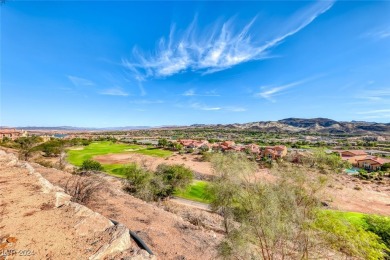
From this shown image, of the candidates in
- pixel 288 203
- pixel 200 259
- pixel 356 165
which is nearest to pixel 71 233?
pixel 200 259

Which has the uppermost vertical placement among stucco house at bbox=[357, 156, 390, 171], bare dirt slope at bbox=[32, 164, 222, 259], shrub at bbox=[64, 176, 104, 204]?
shrub at bbox=[64, 176, 104, 204]

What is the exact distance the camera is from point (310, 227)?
26.4 feet

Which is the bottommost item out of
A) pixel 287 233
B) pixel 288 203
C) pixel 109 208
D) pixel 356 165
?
pixel 356 165

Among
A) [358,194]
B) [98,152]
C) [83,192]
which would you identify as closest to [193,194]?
[83,192]

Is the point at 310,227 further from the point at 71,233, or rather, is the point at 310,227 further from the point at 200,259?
the point at 71,233

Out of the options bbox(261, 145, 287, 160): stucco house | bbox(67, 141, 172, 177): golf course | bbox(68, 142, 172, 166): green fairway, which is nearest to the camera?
bbox(67, 141, 172, 177): golf course

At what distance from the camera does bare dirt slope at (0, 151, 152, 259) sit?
214 inches

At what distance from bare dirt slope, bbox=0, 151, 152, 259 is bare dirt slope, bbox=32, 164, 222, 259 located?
4425mm

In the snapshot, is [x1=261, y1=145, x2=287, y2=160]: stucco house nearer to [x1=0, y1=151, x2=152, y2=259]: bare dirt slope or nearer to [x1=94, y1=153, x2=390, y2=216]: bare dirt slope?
[x1=94, y1=153, x2=390, y2=216]: bare dirt slope

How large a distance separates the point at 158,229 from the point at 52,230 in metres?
7.07

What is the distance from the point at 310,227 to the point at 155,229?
792 cm

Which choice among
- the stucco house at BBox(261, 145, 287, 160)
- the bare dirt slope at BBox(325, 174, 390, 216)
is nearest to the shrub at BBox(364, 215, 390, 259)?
the bare dirt slope at BBox(325, 174, 390, 216)

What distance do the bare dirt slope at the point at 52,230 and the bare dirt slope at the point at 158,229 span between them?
4.42m

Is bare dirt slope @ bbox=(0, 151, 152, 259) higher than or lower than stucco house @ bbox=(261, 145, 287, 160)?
higher
